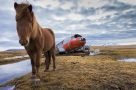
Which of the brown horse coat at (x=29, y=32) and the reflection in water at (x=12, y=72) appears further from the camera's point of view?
the reflection in water at (x=12, y=72)

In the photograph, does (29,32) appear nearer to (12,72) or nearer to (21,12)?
(21,12)

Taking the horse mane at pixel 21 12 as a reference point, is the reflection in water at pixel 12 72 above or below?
below

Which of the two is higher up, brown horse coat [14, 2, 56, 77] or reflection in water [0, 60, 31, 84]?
brown horse coat [14, 2, 56, 77]

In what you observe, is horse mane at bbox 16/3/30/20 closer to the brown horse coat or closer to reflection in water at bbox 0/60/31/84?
the brown horse coat

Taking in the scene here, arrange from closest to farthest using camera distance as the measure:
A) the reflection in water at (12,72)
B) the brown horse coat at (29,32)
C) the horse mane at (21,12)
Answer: the brown horse coat at (29,32) < the horse mane at (21,12) < the reflection in water at (12,72)

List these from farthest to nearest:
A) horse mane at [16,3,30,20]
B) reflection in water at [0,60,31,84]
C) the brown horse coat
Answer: reflection in water at [0,60,31,84]
horse mane at [16,3,30,20]
the brown horse coat

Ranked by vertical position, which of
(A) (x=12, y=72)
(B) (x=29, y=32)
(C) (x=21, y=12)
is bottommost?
(A) (x=12, y=72)

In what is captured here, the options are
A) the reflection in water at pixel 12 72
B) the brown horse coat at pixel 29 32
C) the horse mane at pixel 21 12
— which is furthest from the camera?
the reflection in water at pixel 12 72

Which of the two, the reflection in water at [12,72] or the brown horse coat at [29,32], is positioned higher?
the brown horse coat at [29,32]

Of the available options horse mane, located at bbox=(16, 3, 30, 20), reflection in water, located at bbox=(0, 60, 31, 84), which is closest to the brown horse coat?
horse mane, located at bbox=(16, 3, 30, 20)

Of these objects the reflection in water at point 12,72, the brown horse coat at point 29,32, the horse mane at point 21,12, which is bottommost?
the reflection in water at point 12,72

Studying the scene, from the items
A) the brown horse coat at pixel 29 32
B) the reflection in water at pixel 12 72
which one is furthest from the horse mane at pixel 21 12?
the reflection in water at pixel 12 72

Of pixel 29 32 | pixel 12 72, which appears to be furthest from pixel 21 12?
pixel 12 72

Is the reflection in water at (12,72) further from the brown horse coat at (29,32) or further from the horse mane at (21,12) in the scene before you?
the horse mane at (21,12)
